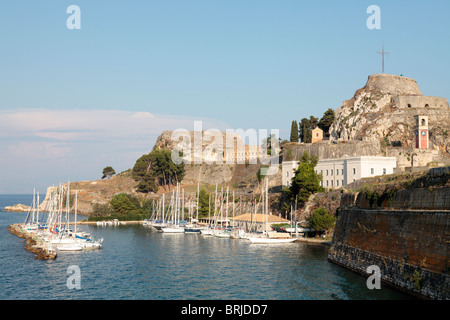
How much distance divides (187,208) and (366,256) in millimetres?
79983

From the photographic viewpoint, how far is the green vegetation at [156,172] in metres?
130

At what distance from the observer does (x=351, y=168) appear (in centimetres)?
7225

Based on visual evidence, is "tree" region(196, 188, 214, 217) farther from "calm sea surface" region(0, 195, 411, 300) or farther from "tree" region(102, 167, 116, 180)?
"tree" region(102, 167, 116, 180)

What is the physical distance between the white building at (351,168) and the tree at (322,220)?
38.9 ft

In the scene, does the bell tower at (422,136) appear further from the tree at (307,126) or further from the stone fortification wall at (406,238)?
the stone fortification wall at (406,238)

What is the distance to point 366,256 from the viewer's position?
3472cm

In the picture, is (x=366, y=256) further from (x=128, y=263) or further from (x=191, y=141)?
(x=191, y=141)

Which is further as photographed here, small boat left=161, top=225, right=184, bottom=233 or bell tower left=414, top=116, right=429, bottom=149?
bell tower left=414, top=116, right=429, bottom=149

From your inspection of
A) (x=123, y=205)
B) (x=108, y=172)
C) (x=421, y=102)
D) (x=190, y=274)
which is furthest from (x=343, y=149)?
(x=108, y=172)

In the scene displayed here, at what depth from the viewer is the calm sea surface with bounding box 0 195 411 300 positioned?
105 ft

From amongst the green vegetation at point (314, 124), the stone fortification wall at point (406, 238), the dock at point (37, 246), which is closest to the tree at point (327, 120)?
the green vegetation at point (314, 124)

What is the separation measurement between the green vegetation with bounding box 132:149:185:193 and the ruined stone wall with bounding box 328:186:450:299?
94.8m

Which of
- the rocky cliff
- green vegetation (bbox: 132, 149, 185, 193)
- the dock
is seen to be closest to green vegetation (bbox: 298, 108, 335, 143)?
the rocky cliff
